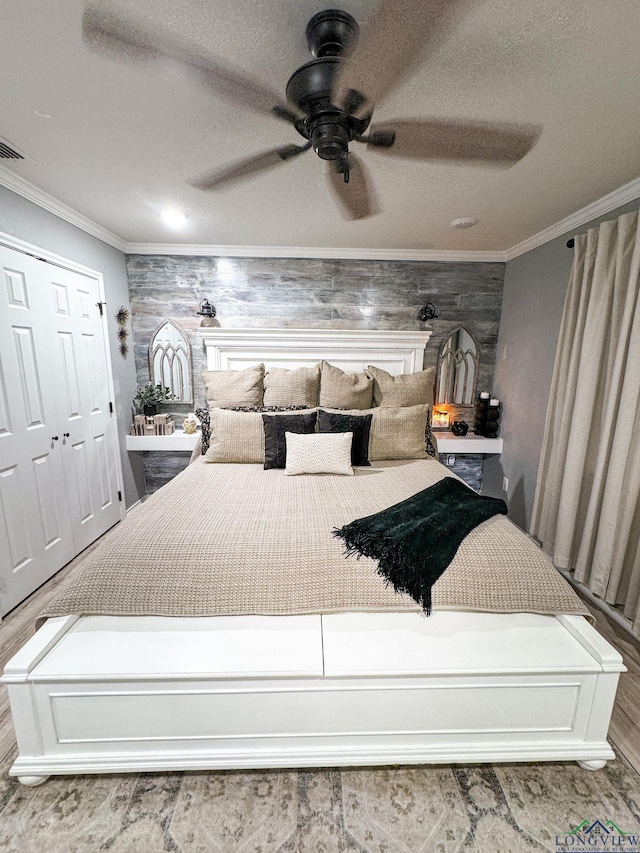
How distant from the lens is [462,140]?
5.14ft

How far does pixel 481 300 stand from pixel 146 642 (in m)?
3.55

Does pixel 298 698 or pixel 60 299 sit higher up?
pixel 60 299

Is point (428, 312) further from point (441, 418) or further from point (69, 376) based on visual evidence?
point (69, 376)

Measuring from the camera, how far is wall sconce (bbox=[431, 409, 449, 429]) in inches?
142

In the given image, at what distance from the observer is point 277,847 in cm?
113

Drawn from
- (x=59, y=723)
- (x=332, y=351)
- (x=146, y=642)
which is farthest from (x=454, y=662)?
(x=332, y=351)

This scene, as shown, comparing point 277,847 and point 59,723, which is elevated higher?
point 59,723

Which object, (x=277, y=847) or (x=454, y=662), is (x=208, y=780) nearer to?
(x=277, y=847)

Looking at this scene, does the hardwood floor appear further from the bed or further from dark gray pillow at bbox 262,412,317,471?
dark gray pillow at bbox 262,412,317,471

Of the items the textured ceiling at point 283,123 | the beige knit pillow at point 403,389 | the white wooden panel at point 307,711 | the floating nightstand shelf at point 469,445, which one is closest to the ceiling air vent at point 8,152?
the textured ceiling at point 283,123

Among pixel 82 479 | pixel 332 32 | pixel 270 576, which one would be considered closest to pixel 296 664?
pixel 270 576

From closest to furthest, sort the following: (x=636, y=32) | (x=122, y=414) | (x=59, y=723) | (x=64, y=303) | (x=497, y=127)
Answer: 1. (x=636, y=32)
2. (x=59, y=723)
3. (x=497, y=127)
4. (x=64, y=303)
5. (x=122, y=414)

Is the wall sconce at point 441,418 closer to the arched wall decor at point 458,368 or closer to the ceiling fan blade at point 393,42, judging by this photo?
the arched wall decor at point 458,368

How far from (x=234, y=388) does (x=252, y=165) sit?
1.65 meters
